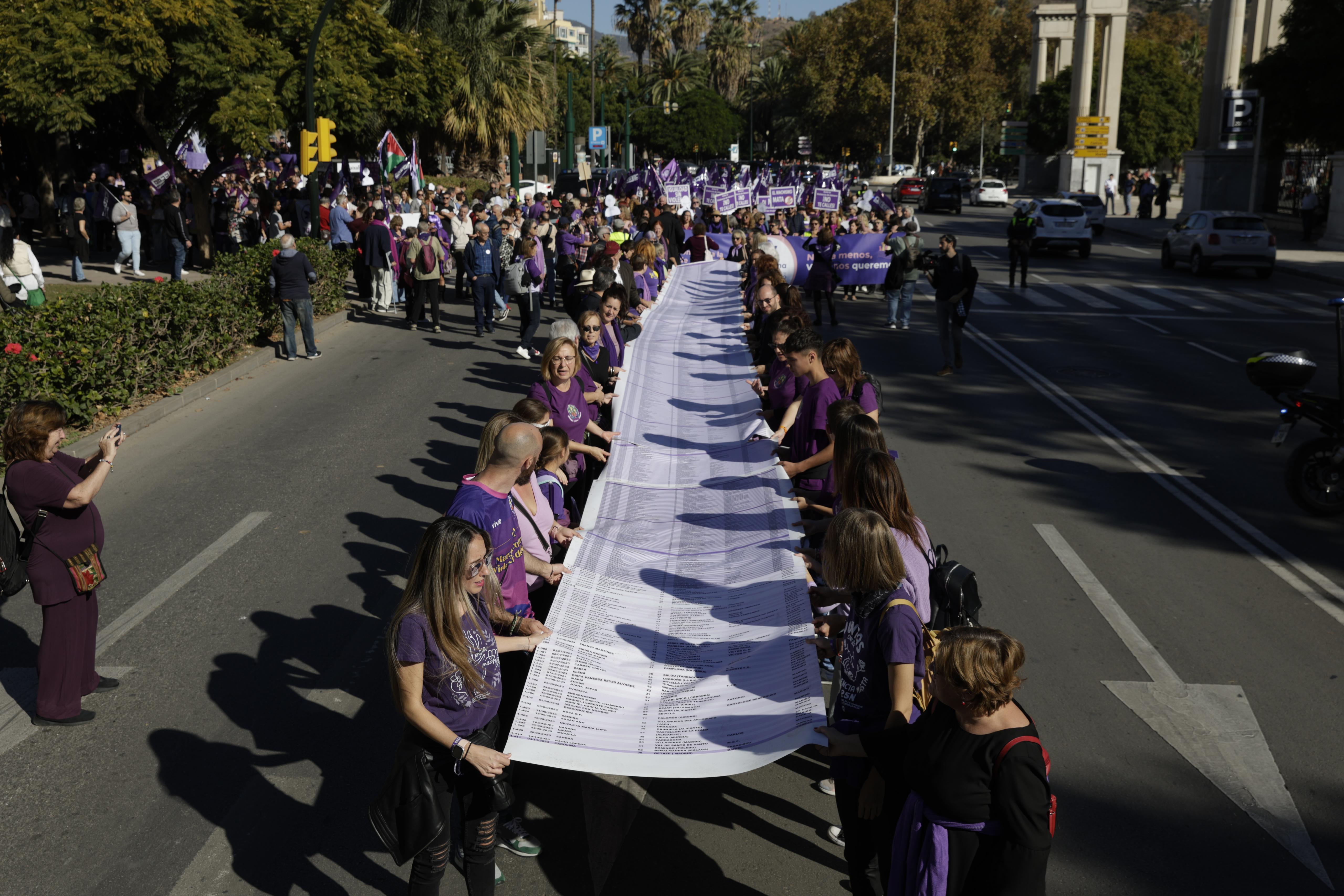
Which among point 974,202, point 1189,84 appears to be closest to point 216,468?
point 974,202

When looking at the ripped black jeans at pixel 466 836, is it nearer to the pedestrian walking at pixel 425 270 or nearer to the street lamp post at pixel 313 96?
the pedestrian walking at pixel 425 270

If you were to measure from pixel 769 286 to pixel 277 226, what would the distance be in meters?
15.2

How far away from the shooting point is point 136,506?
10094 millimetres

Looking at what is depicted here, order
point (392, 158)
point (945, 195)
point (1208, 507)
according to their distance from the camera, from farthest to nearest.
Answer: point (945, 195) → point (392, 158) → point (1208, 507)

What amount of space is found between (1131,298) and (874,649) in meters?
23.4

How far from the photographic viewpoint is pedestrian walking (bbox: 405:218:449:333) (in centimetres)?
1909

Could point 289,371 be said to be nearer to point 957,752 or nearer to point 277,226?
point 277,226

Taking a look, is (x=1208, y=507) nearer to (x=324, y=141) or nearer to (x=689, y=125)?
(x=324, y=141)

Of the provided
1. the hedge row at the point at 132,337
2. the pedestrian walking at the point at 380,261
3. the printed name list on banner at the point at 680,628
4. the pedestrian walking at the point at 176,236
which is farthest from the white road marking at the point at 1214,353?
the pedestrian walking at the point at 176,236

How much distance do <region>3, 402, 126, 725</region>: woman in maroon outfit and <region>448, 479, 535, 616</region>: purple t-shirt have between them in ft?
6.97

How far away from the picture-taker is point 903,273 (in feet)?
66.7

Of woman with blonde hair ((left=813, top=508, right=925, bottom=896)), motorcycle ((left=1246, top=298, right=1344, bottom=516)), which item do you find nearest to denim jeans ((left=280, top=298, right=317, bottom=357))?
motorcycle ((left=1246, top=298, right=1344, bottom=516))

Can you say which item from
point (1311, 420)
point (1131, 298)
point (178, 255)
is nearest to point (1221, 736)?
point (1311, 420)

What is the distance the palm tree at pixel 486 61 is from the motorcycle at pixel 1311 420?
108 feet
